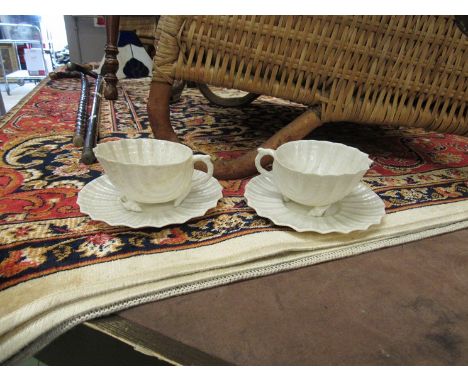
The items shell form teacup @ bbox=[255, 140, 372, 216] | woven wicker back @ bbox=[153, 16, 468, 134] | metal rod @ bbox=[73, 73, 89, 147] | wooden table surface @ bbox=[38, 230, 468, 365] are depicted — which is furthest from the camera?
metal rod @ bbox=[73, 73, 89, 147]

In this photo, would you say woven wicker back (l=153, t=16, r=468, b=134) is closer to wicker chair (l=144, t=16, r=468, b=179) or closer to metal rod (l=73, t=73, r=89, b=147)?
wicker chair (l=144, t=16, r=468, b=179)

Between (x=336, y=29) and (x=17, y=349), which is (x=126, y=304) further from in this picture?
(x=336, y=29)

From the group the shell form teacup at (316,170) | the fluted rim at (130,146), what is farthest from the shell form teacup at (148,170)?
the shell form teacup at (316,170)

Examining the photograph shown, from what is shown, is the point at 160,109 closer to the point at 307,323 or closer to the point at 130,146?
the point at 130,146

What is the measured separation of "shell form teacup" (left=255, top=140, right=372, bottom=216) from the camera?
1.29 feet

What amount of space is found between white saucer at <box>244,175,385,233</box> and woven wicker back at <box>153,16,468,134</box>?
6.5 inches

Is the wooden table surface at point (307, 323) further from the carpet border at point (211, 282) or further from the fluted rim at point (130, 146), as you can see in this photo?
the fluted rim at point (130, 146)

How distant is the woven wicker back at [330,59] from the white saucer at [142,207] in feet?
0.65

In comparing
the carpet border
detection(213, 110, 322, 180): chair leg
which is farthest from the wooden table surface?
detection(213, 110, 322, 180): chair leg

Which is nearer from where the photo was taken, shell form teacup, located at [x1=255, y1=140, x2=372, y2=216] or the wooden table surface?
the wooden table surface

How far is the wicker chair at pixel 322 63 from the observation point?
20.1 inches

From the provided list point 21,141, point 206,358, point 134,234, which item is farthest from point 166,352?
point 21,141

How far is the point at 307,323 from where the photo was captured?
0.31 m
